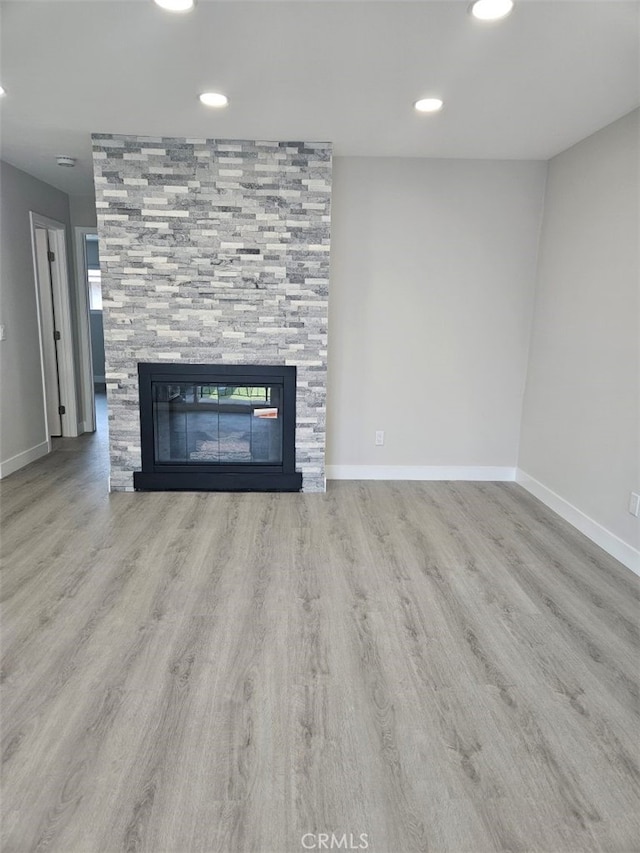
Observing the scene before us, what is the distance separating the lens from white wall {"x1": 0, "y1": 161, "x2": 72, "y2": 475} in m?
4.30

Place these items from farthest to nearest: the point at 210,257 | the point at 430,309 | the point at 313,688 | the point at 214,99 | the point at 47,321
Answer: the point at 47,321 < the point at 430,309 < the point at 210,257 < the point at 214,99 < the point at 313,688

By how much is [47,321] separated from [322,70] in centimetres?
398

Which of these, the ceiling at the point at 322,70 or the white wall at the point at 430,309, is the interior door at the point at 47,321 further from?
the white wall at the point at 430,309

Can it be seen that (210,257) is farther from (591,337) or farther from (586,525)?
(586,525)

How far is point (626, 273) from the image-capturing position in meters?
3.04

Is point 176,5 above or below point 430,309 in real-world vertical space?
above

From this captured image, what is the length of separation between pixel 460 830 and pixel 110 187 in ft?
13.1

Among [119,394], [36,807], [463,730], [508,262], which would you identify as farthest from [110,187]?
[463,730]

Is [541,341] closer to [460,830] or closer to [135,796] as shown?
[460,830]

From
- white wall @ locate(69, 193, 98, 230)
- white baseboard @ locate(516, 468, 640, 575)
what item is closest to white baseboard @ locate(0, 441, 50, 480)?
white wall @ locate(69, 193, 98, 230)

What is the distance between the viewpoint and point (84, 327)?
5891mm

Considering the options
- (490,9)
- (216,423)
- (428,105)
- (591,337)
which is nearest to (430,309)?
(591,337)

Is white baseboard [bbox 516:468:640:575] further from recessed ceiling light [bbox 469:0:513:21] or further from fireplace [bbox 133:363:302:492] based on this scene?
recessed ceiling light [bbox 469:0:513:21]

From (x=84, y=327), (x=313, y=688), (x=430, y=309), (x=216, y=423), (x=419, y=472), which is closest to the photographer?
(x=313, y=688)
